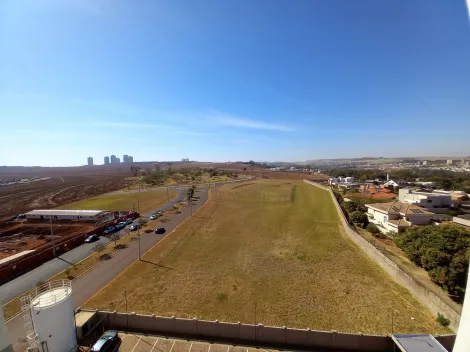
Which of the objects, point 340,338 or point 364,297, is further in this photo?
point 364,297

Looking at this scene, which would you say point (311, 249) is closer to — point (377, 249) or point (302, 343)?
point (377, 249)

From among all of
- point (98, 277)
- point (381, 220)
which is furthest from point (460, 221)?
point (98, 277)

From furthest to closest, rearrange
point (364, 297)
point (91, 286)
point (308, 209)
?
1. point (308, 209)
2. point (91, 286)
3. point (364, 297)

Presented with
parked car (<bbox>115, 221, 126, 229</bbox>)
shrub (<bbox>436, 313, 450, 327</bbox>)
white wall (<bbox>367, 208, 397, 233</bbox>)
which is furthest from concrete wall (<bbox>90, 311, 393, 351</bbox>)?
white wall (<bbox>367, 208, 397, 233</bbox>)

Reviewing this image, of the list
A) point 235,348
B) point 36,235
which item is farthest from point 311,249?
point 36,235

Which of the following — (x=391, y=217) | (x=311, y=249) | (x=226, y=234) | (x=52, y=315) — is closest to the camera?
(x=52, y=315)

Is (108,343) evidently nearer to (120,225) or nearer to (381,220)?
(120,225)

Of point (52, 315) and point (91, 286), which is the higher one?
point (52, 315)

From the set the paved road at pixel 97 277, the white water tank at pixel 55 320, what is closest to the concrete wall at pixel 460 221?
the paved road at pixel 97 277
